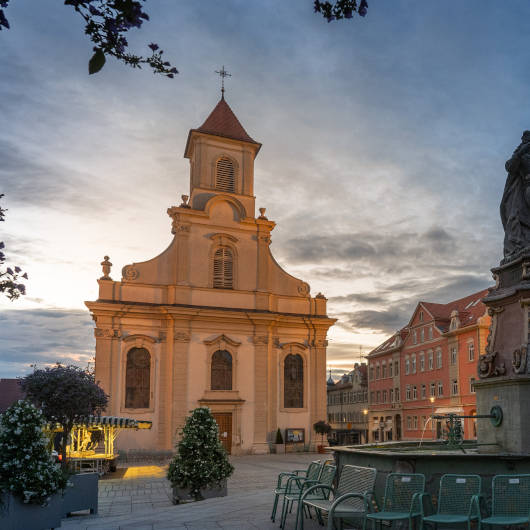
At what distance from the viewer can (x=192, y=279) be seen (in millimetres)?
33188

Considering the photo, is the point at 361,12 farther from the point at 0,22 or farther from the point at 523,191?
the point at 523,191

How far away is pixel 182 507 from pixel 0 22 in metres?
9.30

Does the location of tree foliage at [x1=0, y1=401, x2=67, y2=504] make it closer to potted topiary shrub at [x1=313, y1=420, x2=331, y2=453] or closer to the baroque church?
the baroque church

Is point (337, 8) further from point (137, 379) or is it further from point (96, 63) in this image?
point (137, 379)

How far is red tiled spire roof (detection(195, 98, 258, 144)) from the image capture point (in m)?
38.0

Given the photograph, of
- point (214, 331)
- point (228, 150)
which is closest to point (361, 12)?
point (214, 331)

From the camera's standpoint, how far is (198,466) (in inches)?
479

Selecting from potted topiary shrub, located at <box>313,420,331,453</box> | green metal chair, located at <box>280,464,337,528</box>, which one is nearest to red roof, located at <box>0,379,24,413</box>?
potted topiary shrub, located at <box>313,420,331,453</box>

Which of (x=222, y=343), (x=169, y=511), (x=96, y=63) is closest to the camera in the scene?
(x=96, y=63)

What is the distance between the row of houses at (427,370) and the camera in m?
45.6

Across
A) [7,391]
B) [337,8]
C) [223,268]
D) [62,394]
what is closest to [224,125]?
[223,268]

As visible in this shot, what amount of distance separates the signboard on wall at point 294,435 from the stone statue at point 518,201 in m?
26.0

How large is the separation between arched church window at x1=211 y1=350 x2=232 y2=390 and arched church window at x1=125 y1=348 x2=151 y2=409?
3476mm

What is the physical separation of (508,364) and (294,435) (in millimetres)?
26327
